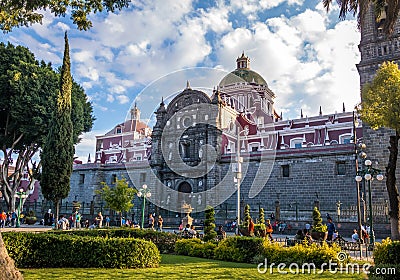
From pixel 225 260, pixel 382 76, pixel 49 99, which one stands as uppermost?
pixel 49 99

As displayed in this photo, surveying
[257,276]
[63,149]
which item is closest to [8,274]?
[257,276]

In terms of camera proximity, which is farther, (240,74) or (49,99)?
(240,74)

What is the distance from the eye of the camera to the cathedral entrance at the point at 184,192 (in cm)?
3079

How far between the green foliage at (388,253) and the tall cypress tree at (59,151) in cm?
1344

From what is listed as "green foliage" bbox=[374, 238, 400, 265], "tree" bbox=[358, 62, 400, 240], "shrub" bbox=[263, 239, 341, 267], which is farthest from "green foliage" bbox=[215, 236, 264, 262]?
"tree" bbox=[358, 62, 400, 240]

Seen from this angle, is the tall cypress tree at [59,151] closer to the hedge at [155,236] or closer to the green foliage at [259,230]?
the hedge at [155,236]

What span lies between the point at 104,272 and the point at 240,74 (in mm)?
38549

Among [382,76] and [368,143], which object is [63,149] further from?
[368,143]

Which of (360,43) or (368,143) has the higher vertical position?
(360,43)

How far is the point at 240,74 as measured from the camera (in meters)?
44.4

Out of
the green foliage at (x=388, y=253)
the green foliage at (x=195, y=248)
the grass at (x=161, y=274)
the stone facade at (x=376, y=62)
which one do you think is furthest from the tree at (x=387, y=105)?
the stone facade at (x=376, y=62)

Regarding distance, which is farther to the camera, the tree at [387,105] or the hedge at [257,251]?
the tree at [387,105]

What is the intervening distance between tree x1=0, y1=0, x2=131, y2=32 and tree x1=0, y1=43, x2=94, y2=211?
491 inches

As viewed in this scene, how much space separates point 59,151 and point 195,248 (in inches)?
330
